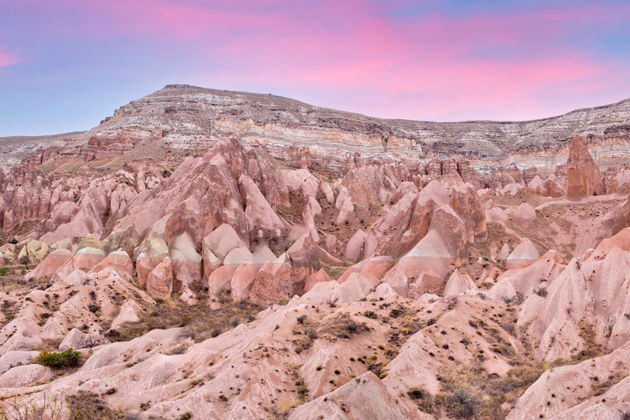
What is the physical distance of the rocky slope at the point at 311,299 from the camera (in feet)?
83.0

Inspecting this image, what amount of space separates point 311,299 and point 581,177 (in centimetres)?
5565

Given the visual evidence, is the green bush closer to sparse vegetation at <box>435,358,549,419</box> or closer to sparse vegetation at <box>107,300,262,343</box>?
sparse vegetation at <box>107,300,262,343</box>

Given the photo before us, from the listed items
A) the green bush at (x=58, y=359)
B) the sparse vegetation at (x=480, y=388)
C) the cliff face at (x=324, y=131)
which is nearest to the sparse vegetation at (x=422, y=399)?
the sparse vegetation at (x=480, y=388)

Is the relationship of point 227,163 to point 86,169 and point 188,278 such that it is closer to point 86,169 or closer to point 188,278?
point 188,278

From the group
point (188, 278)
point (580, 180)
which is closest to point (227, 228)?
point (188, 278)

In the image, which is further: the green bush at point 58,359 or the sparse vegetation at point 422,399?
the green bush at point 58,359

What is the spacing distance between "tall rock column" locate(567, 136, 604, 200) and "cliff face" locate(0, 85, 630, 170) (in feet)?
253

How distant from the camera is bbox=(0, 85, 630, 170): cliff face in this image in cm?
15338

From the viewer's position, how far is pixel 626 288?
30578mm

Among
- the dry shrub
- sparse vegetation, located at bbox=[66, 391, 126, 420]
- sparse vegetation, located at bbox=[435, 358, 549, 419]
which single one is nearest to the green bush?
the dry shrub

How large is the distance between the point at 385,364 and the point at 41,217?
320 feet

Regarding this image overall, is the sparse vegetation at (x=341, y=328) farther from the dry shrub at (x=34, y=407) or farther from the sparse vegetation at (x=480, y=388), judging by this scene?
the dry shrub at (x=34, y=407)

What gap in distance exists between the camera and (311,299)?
43.1 meters

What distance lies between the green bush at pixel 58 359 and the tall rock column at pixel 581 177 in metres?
71.0
